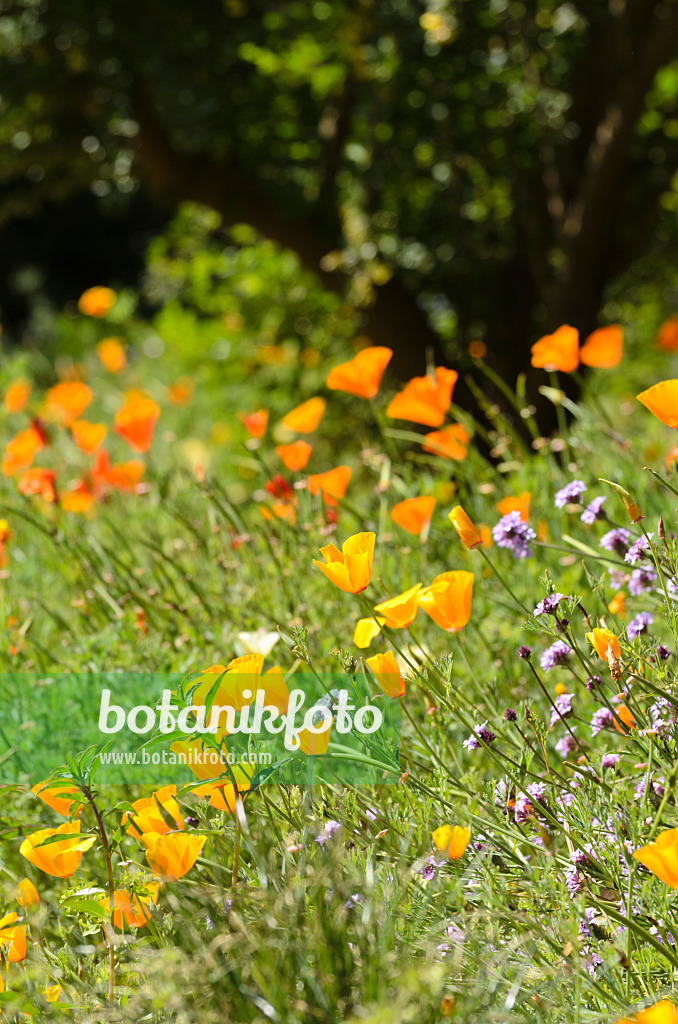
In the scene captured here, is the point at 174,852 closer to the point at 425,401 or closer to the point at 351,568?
the point at 351,568

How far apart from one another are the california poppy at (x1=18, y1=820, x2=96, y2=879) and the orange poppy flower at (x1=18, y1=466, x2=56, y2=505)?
3.43 feet

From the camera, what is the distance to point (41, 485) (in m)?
2.16

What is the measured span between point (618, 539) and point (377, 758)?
0.56m

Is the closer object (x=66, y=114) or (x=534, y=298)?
(x=66, y=114)

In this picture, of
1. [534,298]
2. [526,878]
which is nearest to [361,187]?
[534,298]

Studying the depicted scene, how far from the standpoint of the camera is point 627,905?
37.3 inches

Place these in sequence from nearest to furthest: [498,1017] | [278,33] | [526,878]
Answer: [498,1017]
[526,878]
[278,33]

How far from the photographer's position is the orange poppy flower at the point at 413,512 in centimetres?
147

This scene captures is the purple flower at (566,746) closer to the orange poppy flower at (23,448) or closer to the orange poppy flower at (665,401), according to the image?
the orange poppy flower at (665,401)

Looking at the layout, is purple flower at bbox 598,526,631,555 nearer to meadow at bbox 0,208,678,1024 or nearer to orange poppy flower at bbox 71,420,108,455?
meadow at bbox 0,208,678,1024

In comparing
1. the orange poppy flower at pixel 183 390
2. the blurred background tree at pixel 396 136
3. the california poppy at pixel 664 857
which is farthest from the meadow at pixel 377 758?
the orange poppy flower at pixel 183 390

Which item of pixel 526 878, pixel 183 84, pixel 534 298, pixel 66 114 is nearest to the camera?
pixel 526 878

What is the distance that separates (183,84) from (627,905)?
3556mm

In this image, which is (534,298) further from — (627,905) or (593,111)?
(627,905)
